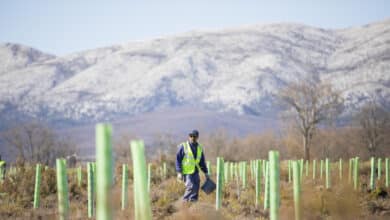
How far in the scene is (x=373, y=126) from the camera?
Answer: 70.8 metres

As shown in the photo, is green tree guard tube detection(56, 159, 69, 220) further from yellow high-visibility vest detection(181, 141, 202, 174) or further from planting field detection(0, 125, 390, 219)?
yellow high-visibility vest detection(181, 141, 202, 174)

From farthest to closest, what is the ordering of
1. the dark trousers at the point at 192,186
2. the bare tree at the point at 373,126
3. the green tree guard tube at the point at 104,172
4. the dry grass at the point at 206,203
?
the bare tree at the point at 373,126 → the dark trousers at the point at 192,186 → the dry grass at the point at 206,203 → the green tree guard tube at the point at 104,172

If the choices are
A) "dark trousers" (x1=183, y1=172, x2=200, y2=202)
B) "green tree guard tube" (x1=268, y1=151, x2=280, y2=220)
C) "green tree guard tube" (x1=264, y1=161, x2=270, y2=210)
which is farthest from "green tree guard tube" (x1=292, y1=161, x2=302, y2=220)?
"dark trousers" (x1=183, y1=172, x2=200, y2=202)

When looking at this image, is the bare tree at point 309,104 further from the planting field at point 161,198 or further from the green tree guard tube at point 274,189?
the green tree guard tube at point 274,189

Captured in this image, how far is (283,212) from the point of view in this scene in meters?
7.73

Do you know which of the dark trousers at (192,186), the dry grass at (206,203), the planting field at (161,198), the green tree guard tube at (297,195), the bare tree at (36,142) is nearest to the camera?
the planting field at (161,198)

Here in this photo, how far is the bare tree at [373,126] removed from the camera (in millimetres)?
68438

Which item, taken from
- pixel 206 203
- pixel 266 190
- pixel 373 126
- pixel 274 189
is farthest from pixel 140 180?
pixel 373 126

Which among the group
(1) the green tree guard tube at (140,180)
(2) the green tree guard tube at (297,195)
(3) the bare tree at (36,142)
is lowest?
(3) the bare tree at (36,142)

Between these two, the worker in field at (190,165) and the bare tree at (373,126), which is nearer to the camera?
the worker in field at (190,165)

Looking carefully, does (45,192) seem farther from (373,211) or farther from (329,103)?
(329,103)

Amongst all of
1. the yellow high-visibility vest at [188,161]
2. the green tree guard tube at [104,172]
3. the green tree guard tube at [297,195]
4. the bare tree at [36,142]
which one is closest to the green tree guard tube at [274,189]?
the green tree guard tube at [297,195]

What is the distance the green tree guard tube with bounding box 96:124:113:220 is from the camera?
3.74 metres

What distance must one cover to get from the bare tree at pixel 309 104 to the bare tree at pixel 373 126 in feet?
62.7
